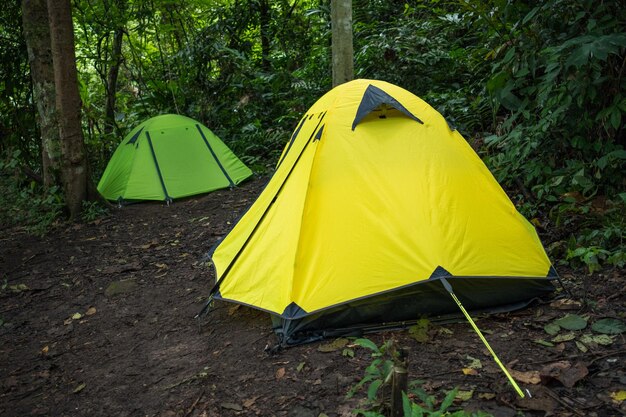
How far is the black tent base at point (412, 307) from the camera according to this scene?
347cm

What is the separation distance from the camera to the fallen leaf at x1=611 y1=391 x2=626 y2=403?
8.29 feet

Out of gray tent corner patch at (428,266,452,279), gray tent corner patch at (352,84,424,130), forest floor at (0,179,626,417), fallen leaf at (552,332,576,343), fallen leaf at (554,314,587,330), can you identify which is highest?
gray tent corner patch at (352,84,424,130)

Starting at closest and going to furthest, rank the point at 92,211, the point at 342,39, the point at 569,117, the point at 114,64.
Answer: the point at 569,117 → the point at 342,39 → the point at 92,211 → the point at 114,64

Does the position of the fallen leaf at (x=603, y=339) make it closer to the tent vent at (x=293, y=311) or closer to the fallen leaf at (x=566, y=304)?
the fallen leaf at (x=566, y=304)

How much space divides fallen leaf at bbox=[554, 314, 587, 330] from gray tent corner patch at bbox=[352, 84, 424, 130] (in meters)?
1.75

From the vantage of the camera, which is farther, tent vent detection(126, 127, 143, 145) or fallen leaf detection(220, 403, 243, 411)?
tent vent detection(126, 127, 143, 145)

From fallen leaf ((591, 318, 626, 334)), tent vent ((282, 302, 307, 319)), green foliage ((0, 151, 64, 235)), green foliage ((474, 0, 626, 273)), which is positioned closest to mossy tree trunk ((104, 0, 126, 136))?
green foliage ((0, 151, 64, 235))

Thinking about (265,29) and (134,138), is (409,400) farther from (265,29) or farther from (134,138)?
(265,29)

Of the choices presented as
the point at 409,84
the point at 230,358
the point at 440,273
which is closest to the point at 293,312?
the point at 230,358

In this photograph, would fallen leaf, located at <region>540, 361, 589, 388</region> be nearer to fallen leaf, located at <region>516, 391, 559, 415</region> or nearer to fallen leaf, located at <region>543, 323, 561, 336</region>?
fallen leaf, located at <region>516, 391, 559, 415</region>

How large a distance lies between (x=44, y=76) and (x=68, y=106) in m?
0.90

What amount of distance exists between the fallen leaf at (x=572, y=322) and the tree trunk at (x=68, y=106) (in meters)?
6.19

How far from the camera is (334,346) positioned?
338cm

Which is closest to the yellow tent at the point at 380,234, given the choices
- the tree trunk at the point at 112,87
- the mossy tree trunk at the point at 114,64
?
the mossy tree trunk at the point at 114,64
